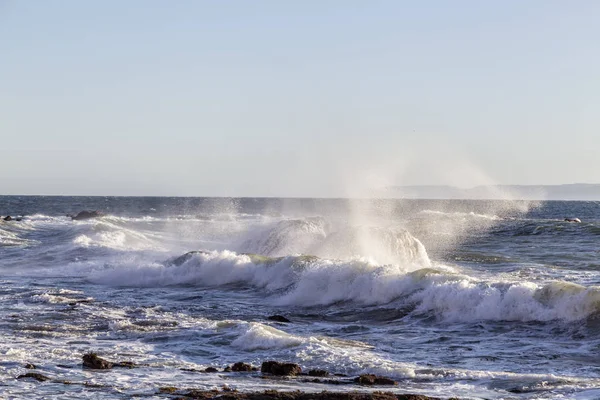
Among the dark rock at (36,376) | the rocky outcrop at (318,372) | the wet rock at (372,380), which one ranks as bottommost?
the dark rock at (36,376)

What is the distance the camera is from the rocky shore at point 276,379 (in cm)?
1050

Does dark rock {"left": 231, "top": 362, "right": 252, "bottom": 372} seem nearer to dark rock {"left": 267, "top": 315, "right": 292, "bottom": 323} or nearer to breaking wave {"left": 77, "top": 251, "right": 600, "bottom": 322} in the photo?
dark rock {"left": 267, "top": 315, "right": 292, "bottom": 323}

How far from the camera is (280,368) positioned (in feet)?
41.6

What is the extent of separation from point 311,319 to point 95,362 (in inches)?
290

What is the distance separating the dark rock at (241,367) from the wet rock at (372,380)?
5.78ft

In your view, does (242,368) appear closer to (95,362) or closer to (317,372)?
(317,372)

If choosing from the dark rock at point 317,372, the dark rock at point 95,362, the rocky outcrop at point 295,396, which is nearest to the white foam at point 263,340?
the dark rock at point 317,372

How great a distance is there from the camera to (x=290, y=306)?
2220 cm

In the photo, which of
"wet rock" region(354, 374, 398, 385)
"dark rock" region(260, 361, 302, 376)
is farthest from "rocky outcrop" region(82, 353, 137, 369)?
"wet rock" region(354, 374, 398, 385)

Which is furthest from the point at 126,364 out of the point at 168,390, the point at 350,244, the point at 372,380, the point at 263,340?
the point at 350,244

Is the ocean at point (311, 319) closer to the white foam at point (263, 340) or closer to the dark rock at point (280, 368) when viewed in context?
the white foam at point (263, 340)

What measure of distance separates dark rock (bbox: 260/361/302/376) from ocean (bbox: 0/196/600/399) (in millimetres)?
310

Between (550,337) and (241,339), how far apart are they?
19.3ft

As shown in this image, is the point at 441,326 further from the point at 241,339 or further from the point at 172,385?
the point at 172,385
